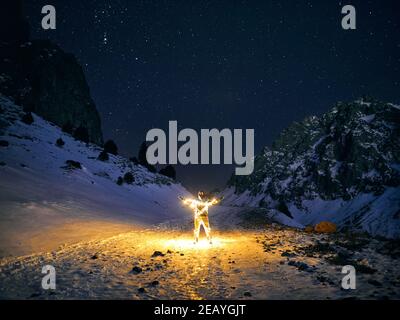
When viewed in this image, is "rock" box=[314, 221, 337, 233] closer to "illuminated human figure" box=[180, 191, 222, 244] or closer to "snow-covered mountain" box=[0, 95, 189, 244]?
"illuminated human figure" box=[180, 191, 222, 244]

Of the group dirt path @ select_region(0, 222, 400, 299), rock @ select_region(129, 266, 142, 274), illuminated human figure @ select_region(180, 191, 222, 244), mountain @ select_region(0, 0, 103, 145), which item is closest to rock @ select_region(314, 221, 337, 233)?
dirt path @ select_region(0, 222, 400, 299)

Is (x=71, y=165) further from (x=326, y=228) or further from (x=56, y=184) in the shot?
(x=326, y=228)

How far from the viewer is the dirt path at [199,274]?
6453 millimetres

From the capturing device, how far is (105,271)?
8484 millimetres

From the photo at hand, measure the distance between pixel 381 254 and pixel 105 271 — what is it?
9613mm

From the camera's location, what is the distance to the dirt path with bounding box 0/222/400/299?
645cm

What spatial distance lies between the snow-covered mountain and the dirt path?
286 inches

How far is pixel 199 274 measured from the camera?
8148mm

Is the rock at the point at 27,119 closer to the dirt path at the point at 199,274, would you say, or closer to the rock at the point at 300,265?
the dirt path at the point at 199,274

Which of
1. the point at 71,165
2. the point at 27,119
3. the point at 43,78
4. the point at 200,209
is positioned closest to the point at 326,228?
the point at 200,209

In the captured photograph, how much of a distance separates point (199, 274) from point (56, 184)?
24.9 meters

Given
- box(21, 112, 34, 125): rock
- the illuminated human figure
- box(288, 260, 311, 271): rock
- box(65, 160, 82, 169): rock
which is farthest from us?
box(21, 112, 34, 125): rock
